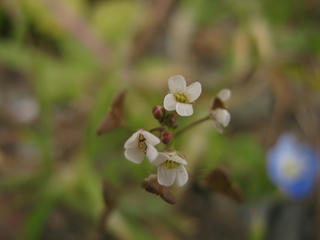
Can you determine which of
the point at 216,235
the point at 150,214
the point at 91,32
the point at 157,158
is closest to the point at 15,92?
the point at 91,32

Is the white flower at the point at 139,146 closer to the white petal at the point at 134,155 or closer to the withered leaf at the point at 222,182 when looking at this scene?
the white petal at the point at 134,155

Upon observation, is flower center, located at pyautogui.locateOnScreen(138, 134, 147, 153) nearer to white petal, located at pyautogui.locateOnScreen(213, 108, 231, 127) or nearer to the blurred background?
white petal, located at pyautogui.locateOnScreen(213, 108, 231, 127)

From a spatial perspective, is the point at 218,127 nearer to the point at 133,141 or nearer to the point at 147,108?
the point at 133,141

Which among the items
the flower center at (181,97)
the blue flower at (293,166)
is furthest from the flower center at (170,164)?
the blue flower at (293,166)

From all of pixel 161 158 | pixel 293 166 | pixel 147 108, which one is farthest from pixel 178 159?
pixel 293 166

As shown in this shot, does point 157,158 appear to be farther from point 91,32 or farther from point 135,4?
point 135,4

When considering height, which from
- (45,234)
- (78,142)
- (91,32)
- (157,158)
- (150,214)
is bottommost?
(157,158)

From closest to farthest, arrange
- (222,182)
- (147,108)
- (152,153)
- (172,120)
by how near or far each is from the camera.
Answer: (152,153)
(172,120)
(222,182)
(147,108)
